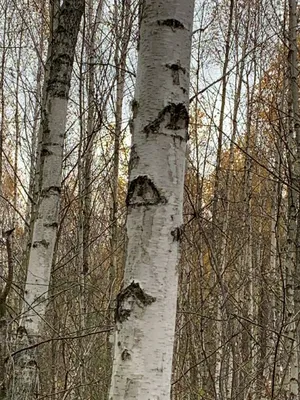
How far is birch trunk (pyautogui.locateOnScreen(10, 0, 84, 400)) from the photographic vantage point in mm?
3041

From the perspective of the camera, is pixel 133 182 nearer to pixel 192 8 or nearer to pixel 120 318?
pixel 120 318

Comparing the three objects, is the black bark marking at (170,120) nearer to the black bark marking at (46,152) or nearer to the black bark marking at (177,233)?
the black bark marking at (177,233)

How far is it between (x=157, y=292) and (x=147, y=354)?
0.16 meters

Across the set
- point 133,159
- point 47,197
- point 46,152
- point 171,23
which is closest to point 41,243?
point 47,197

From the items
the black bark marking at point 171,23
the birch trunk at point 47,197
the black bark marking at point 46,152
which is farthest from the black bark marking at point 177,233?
the black bark marking at point 46,152

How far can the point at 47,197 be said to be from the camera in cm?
321

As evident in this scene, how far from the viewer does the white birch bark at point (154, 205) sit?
1327mm

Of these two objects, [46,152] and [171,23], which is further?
[46,152]

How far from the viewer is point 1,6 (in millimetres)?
9445

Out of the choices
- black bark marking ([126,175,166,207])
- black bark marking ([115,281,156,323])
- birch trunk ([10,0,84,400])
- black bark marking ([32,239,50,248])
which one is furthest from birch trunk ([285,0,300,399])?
black bark marking ([115,281,156,323])

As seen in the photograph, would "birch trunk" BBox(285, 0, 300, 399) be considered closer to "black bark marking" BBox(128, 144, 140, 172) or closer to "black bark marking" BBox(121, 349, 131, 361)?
"black bark marking" BBox(128, 144, 140, 172)

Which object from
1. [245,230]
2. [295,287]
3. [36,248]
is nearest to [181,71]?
[36,248]

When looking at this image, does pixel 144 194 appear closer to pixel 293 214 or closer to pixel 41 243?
pixel 41 243

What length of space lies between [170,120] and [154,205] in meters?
0.25
